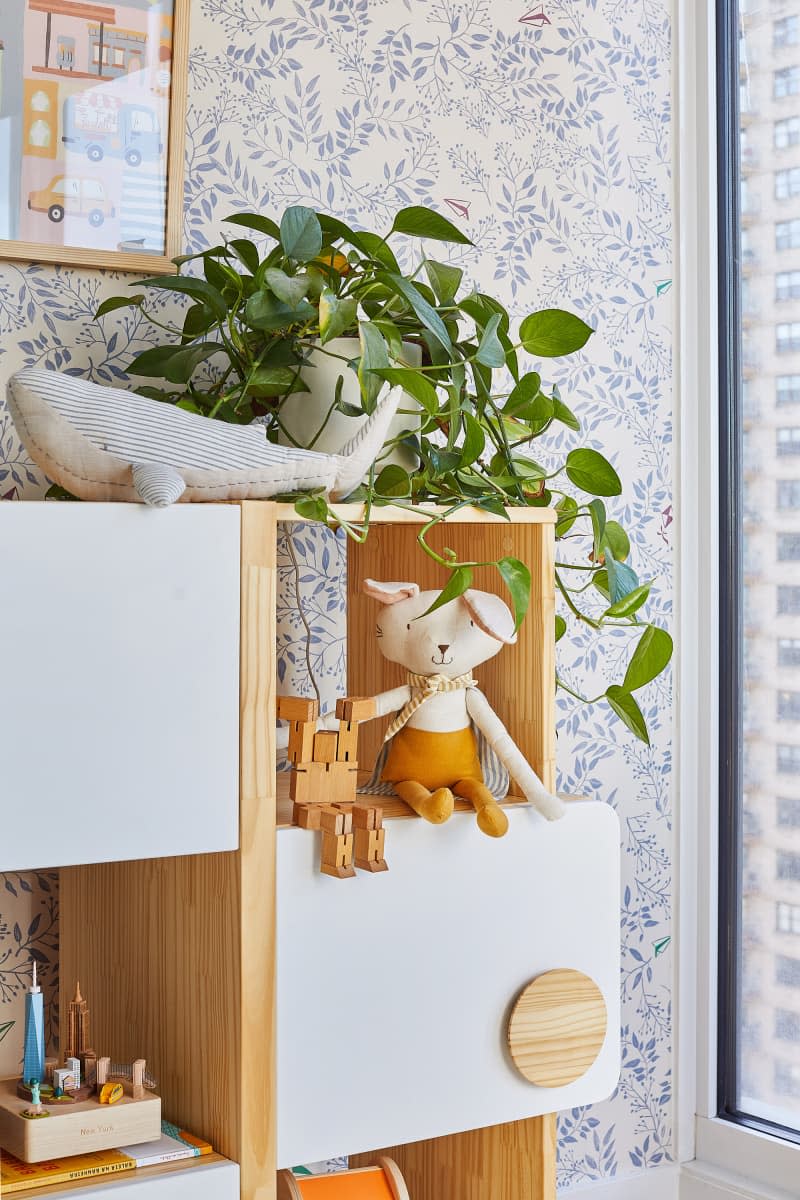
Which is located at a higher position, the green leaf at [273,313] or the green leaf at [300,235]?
the green leaf at [300,235]

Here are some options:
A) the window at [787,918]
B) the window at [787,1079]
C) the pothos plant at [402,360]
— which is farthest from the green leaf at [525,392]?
the window at [787,1079]

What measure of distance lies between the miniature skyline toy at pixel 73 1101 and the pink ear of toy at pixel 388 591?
0.46 metres

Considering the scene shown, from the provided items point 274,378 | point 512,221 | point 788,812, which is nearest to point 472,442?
point 274,378

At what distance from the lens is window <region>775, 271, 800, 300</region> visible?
1.74m

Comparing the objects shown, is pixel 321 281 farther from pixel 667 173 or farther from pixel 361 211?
pixel 667 173

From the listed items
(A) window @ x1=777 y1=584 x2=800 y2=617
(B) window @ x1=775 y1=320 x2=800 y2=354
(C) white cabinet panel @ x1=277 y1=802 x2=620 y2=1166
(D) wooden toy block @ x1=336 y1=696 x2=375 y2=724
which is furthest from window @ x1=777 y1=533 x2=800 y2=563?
(D) wooden toy block @ x1=336 y1=696 x2=375 y2=724

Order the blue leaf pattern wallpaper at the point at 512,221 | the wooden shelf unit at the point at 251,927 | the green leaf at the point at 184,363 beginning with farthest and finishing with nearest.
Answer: the blue leaf pattern wallpaper at the point at 512,221, the green leaf at the point at 184,363, the wooden shelf unit at the point at 251,927

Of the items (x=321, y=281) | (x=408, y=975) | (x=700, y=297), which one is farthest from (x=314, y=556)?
(x=700, y=297)

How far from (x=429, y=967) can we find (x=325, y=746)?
232 mm

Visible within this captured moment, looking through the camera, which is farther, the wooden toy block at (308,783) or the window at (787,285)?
the window at (787,285)

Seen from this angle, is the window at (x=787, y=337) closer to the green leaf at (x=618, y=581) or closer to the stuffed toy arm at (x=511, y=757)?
the green leaf at (x=618, y=581)

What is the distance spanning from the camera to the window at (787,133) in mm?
1736

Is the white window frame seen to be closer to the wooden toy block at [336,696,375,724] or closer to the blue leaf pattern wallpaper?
the blue leaf pattern wallpaper

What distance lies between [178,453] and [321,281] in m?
0.25
